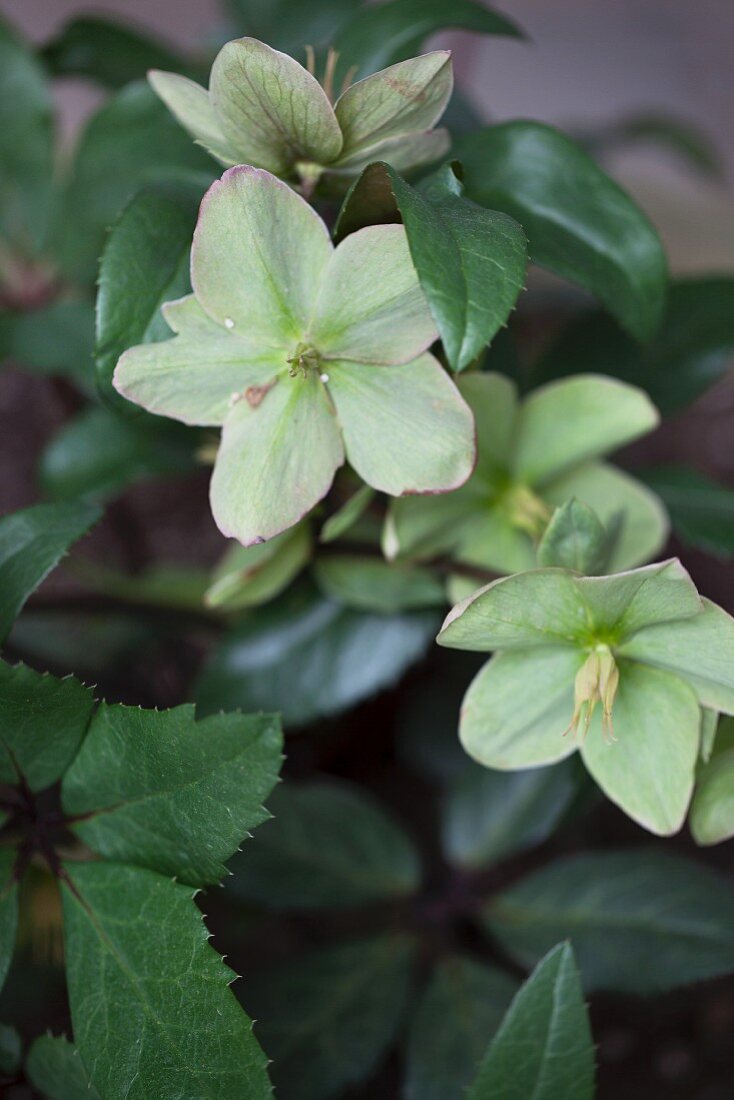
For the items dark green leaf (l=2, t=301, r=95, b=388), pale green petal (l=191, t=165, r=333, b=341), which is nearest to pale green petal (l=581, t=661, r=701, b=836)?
pale green petal (l=191, t=165, r=333, b=341)

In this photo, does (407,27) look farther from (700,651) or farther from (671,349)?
(700,651)

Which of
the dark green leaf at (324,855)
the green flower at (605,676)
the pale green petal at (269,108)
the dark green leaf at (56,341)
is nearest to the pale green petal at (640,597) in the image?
the green flower at (605,676)

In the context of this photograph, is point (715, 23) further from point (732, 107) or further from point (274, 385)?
point (274, 385)

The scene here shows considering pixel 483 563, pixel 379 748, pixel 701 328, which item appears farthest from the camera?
pixel 379 748

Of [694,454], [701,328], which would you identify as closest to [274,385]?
[701,328]

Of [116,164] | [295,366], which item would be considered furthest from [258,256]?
[116,164]

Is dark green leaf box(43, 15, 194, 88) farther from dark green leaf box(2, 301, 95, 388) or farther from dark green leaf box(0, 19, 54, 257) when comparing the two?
dark green leaf box(2, 301, 95, 388)

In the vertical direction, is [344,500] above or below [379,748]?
above
